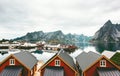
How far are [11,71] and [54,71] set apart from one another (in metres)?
7.77

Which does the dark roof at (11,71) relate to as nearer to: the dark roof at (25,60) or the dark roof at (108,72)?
the dark roof at (25,60)

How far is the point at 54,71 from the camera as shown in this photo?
34.4m

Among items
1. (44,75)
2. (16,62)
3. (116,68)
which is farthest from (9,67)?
(116,68)

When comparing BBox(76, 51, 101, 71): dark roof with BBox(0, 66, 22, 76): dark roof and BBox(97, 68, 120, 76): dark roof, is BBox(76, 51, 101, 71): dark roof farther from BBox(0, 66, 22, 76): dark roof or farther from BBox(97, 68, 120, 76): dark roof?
BBox(0, 66, 22, 76): dark roof

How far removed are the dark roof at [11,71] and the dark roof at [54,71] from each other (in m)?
4.95

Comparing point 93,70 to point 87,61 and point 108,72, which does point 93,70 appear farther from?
point 87,61

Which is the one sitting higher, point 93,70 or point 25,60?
point 25,60

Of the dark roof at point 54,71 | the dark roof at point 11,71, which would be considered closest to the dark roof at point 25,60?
the dark roof at point 11,71

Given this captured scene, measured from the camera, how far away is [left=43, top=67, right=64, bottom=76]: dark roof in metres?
34.0

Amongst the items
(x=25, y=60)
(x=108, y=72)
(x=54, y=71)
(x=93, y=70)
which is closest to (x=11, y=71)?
(x=25, y=60)

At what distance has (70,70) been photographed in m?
35.7

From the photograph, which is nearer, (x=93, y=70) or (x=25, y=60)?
(x=93, y=70)

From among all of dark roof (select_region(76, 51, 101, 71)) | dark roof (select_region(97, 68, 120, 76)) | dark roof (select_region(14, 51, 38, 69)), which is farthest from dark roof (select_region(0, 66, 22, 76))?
dark roof (select_region(97, 68, 120, 76))

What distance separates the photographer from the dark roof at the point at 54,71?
33972 millimetres
